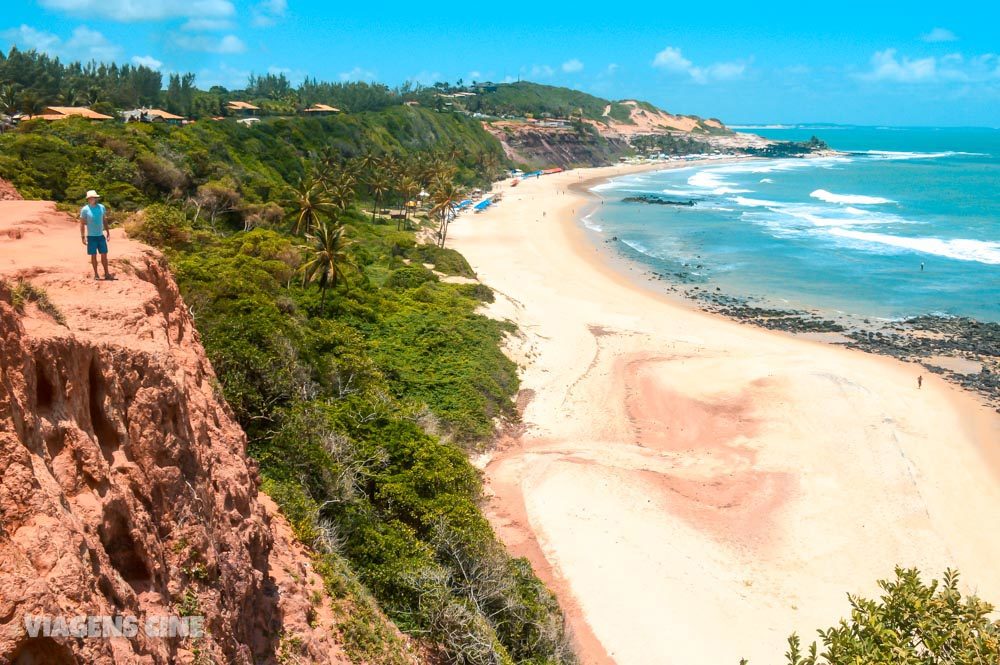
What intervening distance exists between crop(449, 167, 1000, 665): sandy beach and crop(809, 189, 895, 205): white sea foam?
199ft

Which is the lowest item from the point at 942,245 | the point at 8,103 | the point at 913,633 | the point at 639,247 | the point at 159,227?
the point at 913,633

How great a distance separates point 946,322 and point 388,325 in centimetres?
3284

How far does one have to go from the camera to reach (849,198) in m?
91.5

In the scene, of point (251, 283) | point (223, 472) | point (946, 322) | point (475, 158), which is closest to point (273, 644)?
point (223, 472)

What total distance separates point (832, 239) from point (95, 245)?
216 ft

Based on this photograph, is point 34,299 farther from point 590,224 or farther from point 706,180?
point 706,180

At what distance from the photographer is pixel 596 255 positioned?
57.8 m

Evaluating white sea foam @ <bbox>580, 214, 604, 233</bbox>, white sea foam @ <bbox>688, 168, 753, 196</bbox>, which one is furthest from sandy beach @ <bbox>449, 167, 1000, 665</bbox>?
white sea foam @ <bbox>688, 168, 753, 196</bbox>

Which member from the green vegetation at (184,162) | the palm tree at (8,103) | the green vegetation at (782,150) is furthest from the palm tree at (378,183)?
the green vegetation at (782,150)

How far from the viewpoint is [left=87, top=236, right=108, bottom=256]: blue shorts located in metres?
9.34

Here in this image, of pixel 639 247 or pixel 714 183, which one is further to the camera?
pixel 714 183

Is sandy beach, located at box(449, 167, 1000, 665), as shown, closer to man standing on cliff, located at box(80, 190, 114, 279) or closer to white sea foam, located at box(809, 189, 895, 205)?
man standing on cliff, located at box(80, 190, 114, 279)

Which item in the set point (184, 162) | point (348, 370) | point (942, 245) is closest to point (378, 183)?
point (184, 162)

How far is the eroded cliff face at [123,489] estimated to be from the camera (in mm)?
5473
